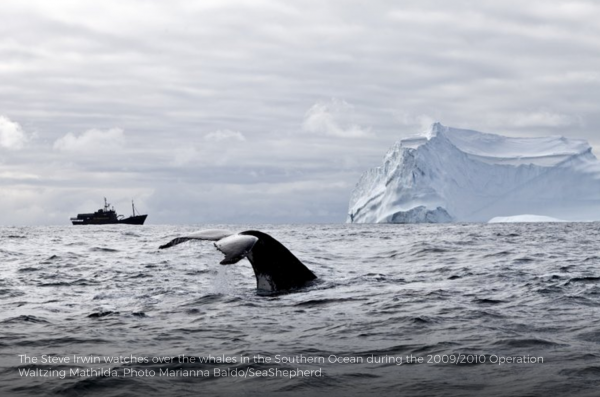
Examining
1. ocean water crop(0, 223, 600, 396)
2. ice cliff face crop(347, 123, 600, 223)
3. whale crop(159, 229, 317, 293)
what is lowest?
ocean water crop(0, 223, 600, 396)

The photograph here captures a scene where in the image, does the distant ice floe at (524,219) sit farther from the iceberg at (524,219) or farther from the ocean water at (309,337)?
the ocean water at (309,337)

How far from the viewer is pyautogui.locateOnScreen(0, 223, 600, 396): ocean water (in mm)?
4914

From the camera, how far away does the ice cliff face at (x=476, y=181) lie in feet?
264

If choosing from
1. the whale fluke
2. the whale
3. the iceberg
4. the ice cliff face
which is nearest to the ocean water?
the whale

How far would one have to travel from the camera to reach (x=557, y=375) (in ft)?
16.6

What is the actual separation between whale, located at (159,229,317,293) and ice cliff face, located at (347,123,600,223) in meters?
70.6

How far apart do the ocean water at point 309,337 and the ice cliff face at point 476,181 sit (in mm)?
68940

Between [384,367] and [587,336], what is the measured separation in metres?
2.35

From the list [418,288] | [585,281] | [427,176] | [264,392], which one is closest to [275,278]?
[418,288]

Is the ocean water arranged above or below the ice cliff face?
below

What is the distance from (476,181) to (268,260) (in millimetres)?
81248

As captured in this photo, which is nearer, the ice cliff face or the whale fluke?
the whale fluke

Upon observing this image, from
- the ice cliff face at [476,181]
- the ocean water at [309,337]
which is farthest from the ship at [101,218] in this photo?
the ocean water at [309,337]

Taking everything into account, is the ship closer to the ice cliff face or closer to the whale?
the ice cliff face
